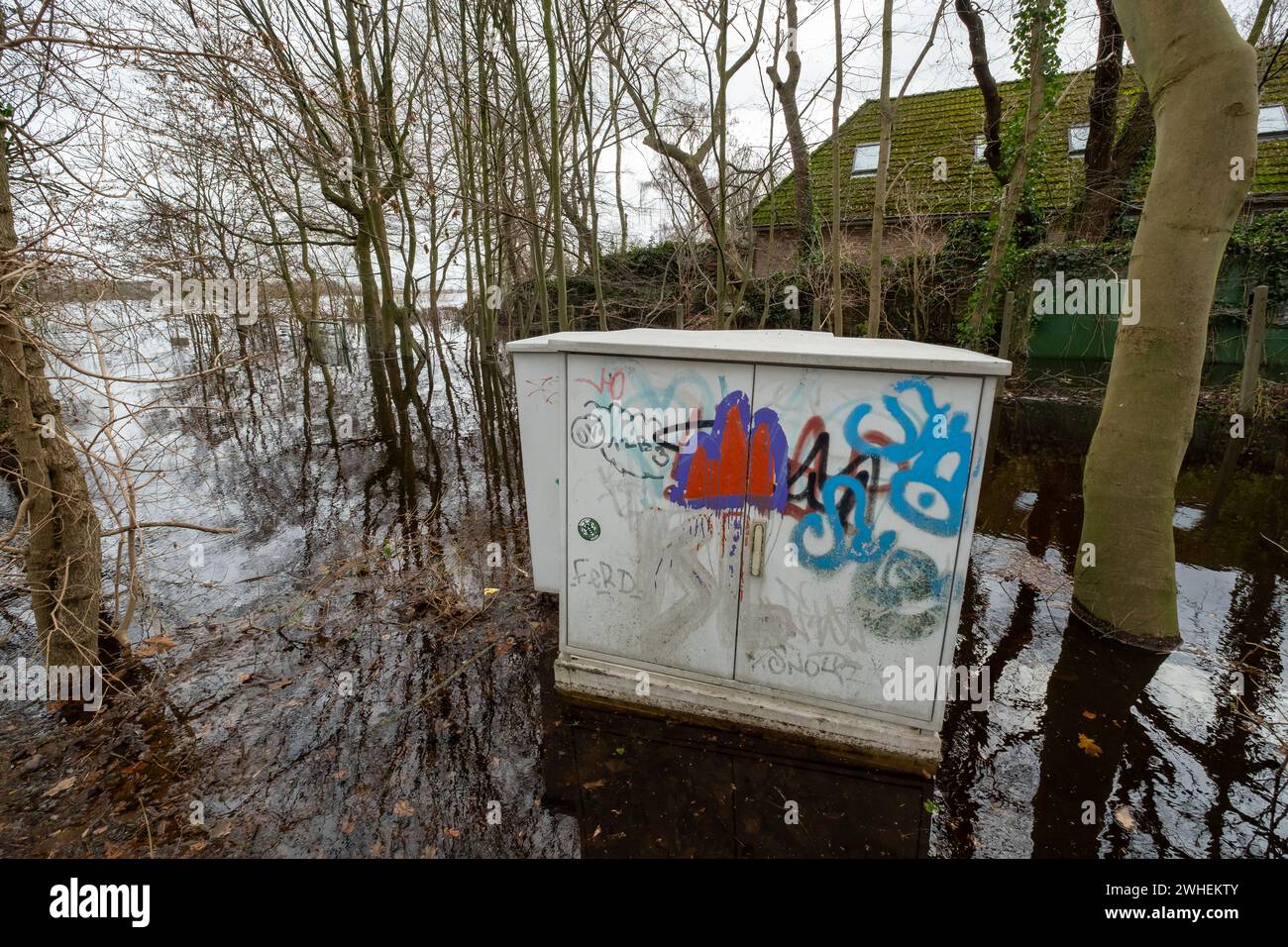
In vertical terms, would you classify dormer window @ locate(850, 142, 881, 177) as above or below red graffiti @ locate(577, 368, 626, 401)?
above

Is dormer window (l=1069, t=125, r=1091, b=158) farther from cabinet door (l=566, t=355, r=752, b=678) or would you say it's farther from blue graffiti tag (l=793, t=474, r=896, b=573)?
cabinet door (l=566, t=355, r=752, b=678)

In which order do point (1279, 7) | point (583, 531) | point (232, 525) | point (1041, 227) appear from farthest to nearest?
1. point (1041, 227)
2. point (1279, 7)
3. point (232, 525)
4. point (583, 531)

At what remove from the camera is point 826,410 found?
9.05ft

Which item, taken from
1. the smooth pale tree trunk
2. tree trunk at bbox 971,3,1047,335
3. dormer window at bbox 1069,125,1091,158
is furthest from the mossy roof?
the smooth pale tree trunk

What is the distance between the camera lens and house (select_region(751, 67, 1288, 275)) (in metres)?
13.2

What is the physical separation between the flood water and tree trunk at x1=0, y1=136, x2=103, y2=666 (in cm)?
40

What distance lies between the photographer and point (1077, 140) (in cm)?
1507

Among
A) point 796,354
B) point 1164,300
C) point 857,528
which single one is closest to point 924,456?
point 857,528

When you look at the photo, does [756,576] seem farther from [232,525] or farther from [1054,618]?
[232,525]

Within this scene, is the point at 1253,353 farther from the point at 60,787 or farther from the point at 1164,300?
the point at 60,787

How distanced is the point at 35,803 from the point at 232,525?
13.4 ft

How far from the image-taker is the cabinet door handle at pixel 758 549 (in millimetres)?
2973

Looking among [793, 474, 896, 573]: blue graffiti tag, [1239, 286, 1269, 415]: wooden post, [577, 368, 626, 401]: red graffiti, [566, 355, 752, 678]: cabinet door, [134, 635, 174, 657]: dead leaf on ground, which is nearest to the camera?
[793, 474, 896, 573]: blue graffiti tag
